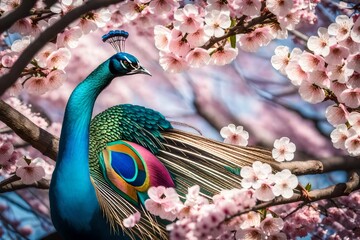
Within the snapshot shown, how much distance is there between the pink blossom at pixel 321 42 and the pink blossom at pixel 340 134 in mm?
412

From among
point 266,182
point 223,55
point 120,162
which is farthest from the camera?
point 120,162

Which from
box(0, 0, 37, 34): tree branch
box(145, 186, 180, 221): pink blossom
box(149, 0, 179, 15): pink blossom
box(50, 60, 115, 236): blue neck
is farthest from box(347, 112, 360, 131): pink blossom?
box(0, 0, 37, 34): tree branch

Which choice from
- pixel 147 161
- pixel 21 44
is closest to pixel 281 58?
pixel 147 161

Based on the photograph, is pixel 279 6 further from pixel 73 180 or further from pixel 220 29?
pixel 73 180

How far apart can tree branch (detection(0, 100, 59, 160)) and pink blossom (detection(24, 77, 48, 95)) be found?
174 millimetres

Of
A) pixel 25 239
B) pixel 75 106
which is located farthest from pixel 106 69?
pixel 25 239

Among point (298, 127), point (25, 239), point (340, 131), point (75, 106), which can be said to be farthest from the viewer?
point (298, 127)

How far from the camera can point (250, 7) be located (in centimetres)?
380

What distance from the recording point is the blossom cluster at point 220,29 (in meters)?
3.82

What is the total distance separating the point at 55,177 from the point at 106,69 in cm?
70

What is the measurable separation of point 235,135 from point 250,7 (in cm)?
95

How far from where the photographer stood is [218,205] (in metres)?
3.30

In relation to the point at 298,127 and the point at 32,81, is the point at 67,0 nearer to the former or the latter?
the point at 32,81

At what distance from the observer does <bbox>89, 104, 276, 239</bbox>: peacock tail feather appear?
4180 mm
